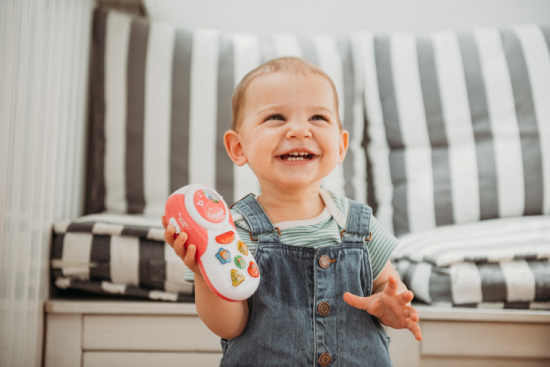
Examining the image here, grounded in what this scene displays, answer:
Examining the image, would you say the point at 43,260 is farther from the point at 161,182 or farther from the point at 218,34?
the point at 218,34

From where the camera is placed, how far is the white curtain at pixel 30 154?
0.68 metres

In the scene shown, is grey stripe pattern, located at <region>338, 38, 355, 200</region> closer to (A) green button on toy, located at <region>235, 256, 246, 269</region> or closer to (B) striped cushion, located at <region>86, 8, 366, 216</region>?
(B) striped cushion, located at <region>86, 8, 366, 216</region>

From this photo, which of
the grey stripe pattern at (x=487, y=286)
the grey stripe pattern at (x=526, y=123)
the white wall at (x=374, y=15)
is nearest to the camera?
the grey stripe pattern at (x=487, y=286)

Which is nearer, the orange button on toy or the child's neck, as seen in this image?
the orange button on toy

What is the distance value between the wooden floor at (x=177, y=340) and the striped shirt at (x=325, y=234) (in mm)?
280

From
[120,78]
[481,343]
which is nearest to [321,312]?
[481,343]

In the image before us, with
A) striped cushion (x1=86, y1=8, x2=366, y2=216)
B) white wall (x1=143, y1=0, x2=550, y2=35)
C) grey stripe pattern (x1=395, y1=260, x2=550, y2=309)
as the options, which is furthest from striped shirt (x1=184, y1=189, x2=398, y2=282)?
white wall (x1=143, y1=0, x2=550, y2=35)

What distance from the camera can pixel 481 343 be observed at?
85 centimetres

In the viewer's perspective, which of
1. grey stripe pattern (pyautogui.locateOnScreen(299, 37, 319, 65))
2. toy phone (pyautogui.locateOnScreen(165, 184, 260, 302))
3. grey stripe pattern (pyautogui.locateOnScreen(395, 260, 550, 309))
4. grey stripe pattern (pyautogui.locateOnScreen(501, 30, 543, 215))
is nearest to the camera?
toy phone (pyautogui.locateOnScreen(165, 184, 260, 302))

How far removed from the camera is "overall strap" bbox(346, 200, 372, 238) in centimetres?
64

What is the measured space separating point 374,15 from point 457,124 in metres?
0.61

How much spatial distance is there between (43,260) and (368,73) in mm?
1007

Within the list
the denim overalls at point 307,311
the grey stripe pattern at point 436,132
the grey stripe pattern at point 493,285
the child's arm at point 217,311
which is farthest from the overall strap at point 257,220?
the grey stripe pattern at point 436,132

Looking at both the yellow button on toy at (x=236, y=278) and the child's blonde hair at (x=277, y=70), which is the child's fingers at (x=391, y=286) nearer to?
the yellow button on toy at (x=236, y=278)
